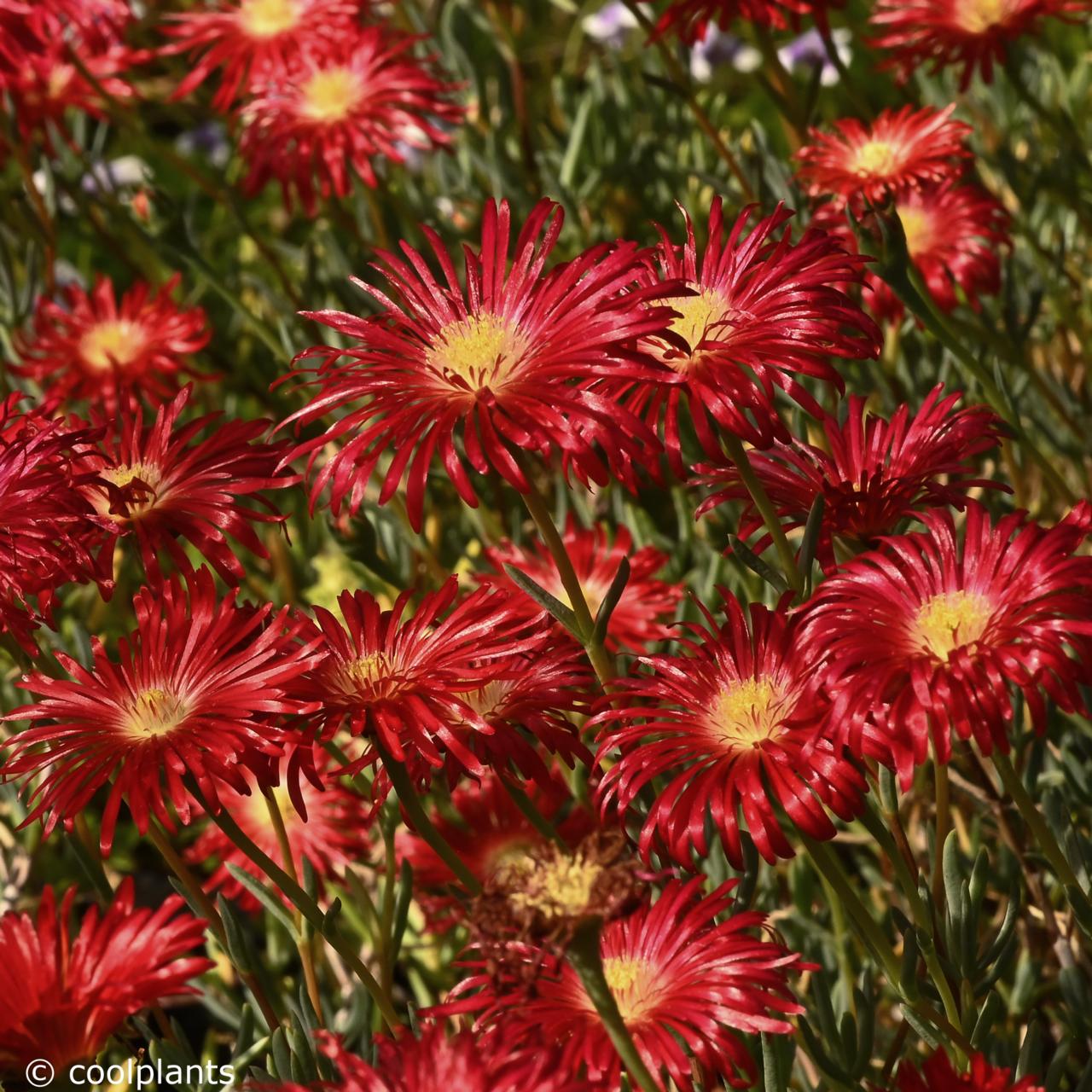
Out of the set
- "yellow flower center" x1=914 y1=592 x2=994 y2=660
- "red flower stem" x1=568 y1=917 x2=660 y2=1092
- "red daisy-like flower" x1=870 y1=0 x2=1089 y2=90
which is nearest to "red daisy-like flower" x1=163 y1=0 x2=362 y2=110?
"red daisy-like flower" x1=870 y1=0 x2=1089 y2=90

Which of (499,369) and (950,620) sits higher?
(499,369)

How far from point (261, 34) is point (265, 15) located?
4 cm

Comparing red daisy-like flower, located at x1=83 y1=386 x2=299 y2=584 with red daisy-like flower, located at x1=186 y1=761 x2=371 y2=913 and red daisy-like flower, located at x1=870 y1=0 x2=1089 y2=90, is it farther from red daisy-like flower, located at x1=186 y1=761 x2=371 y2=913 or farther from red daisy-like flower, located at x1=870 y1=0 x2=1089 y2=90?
red daisy-like flower, located at x1=870 y1=0 x2=1089 y2=90

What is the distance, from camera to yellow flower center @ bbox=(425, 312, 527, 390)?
84cm

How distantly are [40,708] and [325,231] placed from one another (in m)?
0.99

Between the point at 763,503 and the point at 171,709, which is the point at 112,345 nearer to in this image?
the point at 171,709

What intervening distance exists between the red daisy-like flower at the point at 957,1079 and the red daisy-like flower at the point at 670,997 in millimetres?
65

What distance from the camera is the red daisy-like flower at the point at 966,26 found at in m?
1.39

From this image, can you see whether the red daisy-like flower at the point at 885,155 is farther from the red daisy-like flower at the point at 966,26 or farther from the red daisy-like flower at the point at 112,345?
the red daisy-like flower at the point at 112,345

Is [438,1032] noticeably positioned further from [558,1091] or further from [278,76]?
[278,76]

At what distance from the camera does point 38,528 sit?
34.2 inches

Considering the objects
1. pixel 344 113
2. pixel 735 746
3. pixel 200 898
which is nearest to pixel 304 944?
pixel 200 898

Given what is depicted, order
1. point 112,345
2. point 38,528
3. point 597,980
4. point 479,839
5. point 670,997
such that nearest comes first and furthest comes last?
point 597,980 → point 670,997 → point 38,528 → point 479,839 → point 112,345

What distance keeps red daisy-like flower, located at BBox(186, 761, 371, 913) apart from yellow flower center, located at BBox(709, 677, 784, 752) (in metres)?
0.49
